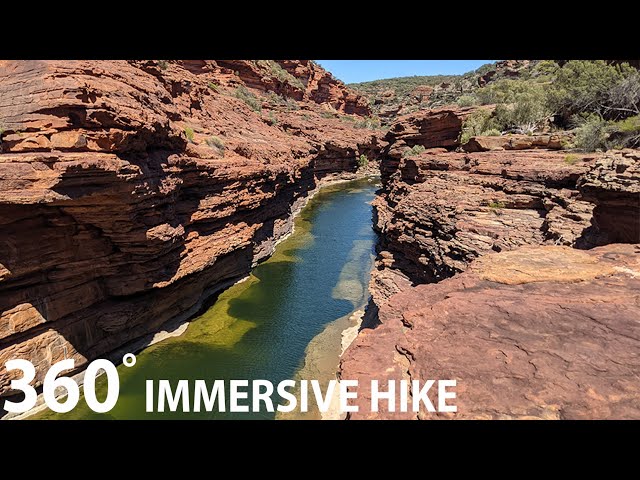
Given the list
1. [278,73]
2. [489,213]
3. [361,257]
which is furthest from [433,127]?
[278,73]

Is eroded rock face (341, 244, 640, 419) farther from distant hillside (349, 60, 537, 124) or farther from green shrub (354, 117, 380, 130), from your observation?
green shrub (354, 117, 380, 130)

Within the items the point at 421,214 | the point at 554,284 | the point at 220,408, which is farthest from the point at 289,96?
the point at 554,284

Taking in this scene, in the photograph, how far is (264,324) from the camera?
54.2ft

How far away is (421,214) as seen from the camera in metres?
13.8

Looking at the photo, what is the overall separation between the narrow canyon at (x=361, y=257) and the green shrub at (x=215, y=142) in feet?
0.36

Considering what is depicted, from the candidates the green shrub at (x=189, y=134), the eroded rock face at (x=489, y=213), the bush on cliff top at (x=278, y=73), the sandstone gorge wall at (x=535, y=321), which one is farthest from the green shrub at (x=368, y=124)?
the sandstone gorge wall at (x=535, y=321)

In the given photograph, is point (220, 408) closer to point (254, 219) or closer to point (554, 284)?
point (554, 284)

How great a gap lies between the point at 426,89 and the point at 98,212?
93001 millimetres

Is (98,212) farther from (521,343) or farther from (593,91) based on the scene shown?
(593,91)

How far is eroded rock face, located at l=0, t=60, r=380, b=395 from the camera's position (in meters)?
9.82

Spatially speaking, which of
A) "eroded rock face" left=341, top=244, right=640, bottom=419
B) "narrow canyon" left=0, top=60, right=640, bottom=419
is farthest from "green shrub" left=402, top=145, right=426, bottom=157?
"eroded rock face" left=341, top=244, right=640, bottom=419

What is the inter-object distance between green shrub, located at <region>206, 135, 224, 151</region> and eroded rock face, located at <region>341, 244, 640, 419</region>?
1609 centimetres

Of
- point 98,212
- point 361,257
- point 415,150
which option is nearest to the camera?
point 98,212
